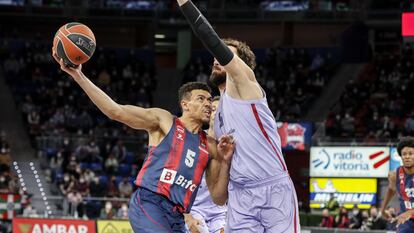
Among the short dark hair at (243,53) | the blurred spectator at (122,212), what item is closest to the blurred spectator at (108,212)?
the blurred spectator at (122,212)

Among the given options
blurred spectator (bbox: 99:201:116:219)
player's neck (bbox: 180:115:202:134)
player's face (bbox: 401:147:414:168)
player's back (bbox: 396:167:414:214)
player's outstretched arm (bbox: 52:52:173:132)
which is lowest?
blurred spectator (bbox: 99:201:116:219)

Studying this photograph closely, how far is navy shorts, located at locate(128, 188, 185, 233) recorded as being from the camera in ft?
24.8

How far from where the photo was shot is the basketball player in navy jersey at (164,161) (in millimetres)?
7504

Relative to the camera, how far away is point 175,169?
7.62 m

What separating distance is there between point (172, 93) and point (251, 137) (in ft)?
104

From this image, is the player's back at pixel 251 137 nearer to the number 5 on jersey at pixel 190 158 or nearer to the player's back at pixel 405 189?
the number 5 on jersey at pixel 190 158

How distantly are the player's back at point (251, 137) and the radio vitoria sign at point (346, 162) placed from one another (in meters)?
19.7

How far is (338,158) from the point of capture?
27.6 metres

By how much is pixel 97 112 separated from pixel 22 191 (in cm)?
860

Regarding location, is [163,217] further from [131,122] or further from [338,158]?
[338,158]

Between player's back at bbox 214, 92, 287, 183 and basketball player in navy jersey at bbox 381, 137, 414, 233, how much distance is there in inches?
160

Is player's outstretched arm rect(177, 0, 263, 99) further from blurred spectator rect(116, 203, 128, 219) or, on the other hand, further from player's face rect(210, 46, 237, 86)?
blurred spectator rect(116, 203, 128, 219)

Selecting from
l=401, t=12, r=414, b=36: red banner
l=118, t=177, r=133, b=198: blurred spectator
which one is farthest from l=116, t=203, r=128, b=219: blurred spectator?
l=401, t=12, r=414, b=36: red banner

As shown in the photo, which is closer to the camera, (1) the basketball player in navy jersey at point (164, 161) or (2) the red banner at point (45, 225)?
(1) the basketball player in navy jersey at point (164, 161)
